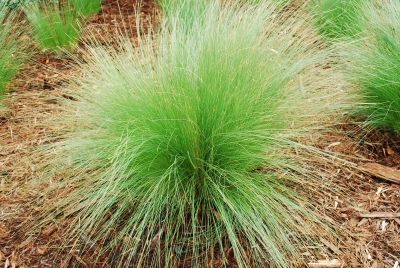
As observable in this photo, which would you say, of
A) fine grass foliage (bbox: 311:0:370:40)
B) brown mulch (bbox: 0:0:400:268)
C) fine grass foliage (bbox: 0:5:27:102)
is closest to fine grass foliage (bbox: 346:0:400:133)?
brown mulch (bbox: 0:0:400:268)

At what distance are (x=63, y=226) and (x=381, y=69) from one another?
1.95 m

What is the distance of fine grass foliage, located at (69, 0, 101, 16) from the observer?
4309 mm

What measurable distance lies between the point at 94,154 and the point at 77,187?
0.35m

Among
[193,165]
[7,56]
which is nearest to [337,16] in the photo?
[193,165]


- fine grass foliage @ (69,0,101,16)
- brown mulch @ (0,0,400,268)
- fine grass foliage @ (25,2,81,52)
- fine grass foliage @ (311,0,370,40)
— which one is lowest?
brown mulch @ (0,0,400,268)

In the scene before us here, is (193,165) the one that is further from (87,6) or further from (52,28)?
(87,6)

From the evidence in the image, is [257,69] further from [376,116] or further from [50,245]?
[50,245]

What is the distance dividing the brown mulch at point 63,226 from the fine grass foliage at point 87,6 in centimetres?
145

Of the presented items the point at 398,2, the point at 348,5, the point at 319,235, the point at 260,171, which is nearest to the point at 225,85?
the point at 260,171

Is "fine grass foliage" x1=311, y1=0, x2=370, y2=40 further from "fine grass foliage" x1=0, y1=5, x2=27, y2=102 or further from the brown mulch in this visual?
"fine grass foliage" x1=0, y1=5, x2=27, y2=102

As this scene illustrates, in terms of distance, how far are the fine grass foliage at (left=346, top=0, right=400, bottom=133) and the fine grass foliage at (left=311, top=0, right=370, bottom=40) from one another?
593 mm

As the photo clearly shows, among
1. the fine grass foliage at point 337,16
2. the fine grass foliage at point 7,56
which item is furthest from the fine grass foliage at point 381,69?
the fine grass foliage at point 7,56

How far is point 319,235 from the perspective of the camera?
2084 millimetres

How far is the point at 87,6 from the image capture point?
4461 mm
